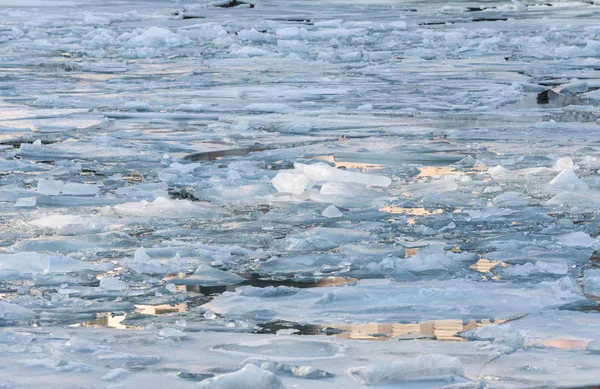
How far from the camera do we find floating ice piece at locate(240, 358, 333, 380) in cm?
265

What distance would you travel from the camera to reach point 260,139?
6871mm

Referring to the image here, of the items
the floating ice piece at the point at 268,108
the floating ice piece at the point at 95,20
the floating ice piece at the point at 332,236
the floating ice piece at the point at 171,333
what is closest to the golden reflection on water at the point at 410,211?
the floating ice piece at the point at 332,236

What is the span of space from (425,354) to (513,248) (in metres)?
1.29

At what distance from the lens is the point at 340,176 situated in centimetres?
527

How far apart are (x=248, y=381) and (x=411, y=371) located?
0.36 meters

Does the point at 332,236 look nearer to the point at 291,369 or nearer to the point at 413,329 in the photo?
the point at 413,329

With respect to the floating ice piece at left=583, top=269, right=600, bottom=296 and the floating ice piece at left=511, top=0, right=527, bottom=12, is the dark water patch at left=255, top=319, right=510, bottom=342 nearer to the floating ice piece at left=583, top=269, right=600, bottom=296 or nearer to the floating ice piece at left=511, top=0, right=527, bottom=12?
the floating ice piece at left=583, top=269, right=600, bottom=296

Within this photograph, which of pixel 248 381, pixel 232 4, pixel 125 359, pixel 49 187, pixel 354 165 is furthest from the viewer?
pixel 232 4

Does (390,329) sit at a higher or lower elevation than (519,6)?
higher

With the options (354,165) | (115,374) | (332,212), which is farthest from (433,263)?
(354,165)

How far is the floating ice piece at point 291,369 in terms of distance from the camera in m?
2.65

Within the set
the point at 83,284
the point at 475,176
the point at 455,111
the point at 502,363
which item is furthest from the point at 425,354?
the point at 455,111

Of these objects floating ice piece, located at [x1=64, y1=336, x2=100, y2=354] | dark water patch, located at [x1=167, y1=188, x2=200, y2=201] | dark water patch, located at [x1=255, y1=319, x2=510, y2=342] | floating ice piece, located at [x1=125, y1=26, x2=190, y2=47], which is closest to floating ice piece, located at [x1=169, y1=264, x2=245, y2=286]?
dark water patch, located at [x1=255, y1=319, x2=510, y2=342]

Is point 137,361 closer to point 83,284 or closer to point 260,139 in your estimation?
point 83,284
